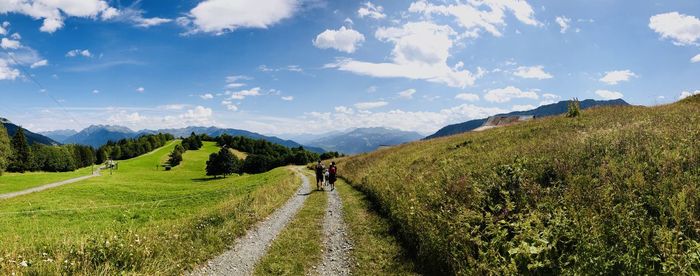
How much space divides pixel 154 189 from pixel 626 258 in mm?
64736

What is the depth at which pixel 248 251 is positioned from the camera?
12812 mm

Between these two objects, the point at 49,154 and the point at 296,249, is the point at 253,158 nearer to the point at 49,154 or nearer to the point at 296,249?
the point at 49,154

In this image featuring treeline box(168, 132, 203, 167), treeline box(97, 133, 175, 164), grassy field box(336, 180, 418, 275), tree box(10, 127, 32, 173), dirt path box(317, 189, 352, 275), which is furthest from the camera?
treeline box(97, 133, 175, 164)

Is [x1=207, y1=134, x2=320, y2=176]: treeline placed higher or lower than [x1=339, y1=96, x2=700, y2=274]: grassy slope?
lower

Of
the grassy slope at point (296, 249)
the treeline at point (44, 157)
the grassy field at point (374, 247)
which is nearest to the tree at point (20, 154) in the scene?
the treeline at point (44, 157)

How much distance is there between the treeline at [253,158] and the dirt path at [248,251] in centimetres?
9940

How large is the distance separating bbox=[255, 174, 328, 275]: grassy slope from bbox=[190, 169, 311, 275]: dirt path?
0.30 meters

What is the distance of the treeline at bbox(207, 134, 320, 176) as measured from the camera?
112 m

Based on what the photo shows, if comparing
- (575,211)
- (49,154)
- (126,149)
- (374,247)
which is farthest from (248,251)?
(126,149)

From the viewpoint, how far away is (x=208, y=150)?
187m

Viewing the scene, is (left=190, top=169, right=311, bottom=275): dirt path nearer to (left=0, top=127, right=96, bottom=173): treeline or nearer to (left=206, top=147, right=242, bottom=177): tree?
(left=206, top=147, right=242, bottom=177): tree

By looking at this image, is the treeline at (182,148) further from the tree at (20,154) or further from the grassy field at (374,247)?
the grassy field at (374,247)

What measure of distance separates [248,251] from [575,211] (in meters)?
10.3

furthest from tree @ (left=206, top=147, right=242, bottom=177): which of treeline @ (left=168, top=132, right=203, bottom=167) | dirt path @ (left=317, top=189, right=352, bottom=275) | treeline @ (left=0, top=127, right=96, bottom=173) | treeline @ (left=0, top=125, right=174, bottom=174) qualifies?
dirt path @ (left=317, top=189, right=352, bottom=275)
